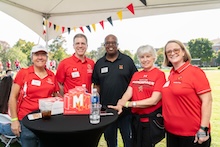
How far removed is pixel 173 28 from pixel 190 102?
47.6 m

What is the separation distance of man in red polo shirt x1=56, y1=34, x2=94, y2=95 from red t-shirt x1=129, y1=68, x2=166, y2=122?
2.11 ft

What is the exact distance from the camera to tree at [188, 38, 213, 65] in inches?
1387

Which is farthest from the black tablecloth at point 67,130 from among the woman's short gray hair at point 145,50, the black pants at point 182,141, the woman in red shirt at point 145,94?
the woman's short gray hair at point 145,50

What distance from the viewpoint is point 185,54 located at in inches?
61.0

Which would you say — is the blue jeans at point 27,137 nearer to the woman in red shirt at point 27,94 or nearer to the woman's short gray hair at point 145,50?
the woman in red shirt at point 27,94

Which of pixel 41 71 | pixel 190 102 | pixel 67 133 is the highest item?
pixel 41 71

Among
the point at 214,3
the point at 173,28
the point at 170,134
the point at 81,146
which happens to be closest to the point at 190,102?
the point at 170,134

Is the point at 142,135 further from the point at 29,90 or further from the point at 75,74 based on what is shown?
the point at 29,90

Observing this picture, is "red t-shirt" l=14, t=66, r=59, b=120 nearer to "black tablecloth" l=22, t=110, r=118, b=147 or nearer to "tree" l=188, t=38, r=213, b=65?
"black tablecloth" l=22, t=110, r=118, b=147

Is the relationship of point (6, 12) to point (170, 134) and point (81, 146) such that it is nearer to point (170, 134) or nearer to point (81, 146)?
point (81, 146)

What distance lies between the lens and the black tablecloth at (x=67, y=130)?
46.1 inches

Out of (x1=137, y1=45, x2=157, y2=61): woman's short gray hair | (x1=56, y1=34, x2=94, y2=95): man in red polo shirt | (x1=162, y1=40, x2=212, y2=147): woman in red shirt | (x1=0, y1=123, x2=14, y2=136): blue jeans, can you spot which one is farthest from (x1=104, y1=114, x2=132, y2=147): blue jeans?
(x1=0, y1=123, x2=14, y2=136): blue jeans

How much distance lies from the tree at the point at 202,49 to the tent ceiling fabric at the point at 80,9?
114 feet

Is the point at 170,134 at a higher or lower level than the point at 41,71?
lower
